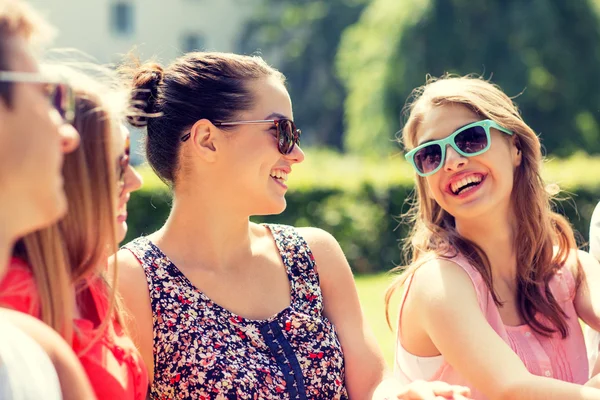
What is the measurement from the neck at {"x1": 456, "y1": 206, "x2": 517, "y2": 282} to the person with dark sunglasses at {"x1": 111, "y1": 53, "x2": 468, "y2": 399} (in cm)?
55

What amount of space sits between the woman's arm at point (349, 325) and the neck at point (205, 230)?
1.02 feet

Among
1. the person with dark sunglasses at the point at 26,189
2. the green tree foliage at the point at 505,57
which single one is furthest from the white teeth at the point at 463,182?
the green tree foliage at the point at 505,57

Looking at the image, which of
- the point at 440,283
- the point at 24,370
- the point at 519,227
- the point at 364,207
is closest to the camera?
the point at 24,370

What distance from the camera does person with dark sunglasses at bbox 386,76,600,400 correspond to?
10.9 ft

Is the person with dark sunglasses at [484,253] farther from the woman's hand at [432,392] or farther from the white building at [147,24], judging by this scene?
the white building at [147,24]

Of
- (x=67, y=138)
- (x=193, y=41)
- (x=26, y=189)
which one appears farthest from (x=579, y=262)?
(x=193, y=41)

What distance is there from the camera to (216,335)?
309 centimetres

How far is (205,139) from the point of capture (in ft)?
11.0

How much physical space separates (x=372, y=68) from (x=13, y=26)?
79.3 ft

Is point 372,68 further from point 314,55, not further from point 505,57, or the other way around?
point 314,55

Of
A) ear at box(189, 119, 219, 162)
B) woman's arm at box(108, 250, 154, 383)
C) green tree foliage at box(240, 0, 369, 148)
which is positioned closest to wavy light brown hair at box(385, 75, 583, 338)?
ear at box(189, 119, 219, 162)

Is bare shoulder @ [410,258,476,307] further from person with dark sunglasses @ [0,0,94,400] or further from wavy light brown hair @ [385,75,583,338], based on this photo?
person with dark sunglasses @ [0,0,94,400]

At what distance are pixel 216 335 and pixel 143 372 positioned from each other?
477mm

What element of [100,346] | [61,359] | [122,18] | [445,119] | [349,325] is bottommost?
[122,18]
